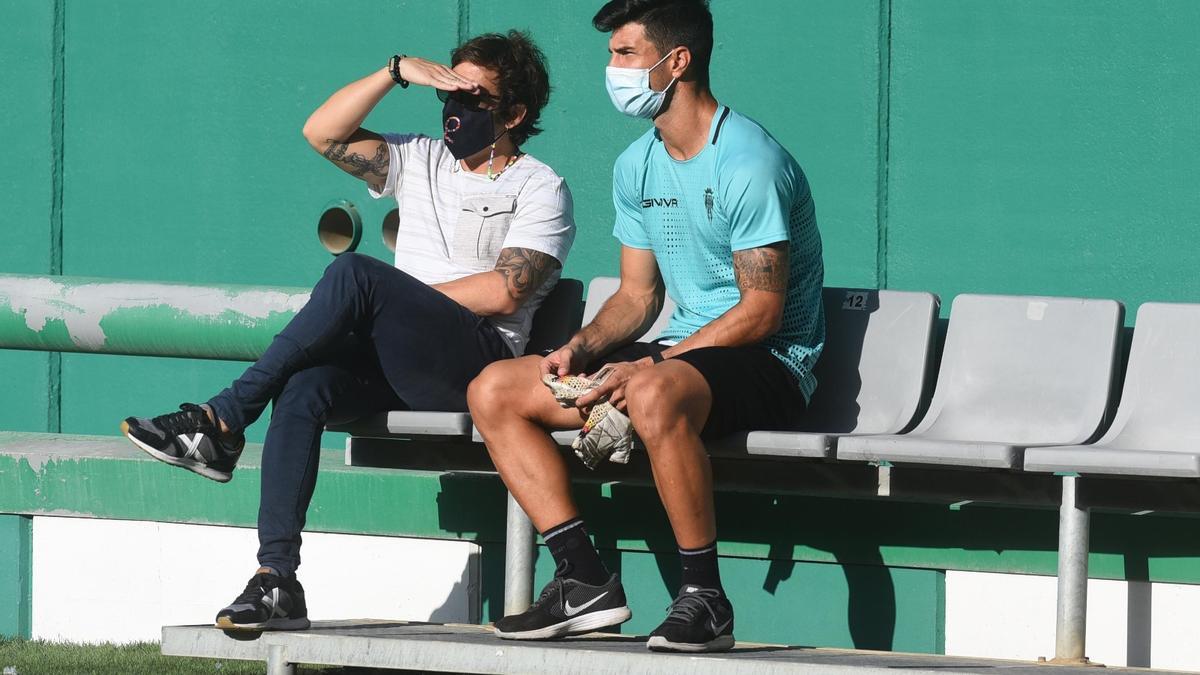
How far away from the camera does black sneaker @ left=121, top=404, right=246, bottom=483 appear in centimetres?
415

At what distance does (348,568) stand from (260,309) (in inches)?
32.5

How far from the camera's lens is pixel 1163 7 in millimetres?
5156

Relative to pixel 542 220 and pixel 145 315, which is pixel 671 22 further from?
pixel 145 315

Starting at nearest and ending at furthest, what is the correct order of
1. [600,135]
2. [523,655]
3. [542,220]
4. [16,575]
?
[523,655] → [542,220] → [16,575] → [600,135]

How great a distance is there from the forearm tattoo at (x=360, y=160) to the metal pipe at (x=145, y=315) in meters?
0.39

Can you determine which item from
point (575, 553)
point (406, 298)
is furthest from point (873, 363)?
point (406, 298)

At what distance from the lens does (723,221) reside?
438 centimetres

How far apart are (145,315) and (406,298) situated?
112 cm

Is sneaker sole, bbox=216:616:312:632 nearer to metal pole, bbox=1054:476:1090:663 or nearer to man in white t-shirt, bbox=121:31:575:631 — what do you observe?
man in white t-shirt, bbox=121:31:575:631

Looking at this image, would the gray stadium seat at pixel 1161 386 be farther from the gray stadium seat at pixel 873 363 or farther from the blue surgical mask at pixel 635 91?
the blue surgical mask at pixel 635 91

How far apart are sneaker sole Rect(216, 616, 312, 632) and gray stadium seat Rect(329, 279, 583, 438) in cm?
54

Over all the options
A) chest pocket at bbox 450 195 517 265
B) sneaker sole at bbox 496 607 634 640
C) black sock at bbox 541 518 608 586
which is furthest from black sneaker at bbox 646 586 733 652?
chest pocket at bbox 450 195 517 265

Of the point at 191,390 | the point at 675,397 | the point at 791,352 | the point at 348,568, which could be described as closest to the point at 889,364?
the point at 791,352

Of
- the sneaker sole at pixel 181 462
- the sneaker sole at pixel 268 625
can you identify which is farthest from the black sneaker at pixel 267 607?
the sneaker sole at pixel 181 462
